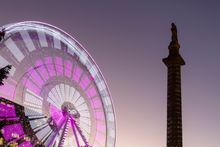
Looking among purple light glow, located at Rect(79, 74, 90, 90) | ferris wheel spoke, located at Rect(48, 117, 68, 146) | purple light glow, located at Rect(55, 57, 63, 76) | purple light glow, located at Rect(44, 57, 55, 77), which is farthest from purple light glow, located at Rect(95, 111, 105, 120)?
purple light glow, located at Rect(44, 57, 55, 77)

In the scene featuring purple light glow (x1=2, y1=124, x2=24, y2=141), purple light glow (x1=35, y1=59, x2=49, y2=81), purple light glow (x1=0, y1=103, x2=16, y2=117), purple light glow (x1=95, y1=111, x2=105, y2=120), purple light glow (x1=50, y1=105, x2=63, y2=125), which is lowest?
purple light glow (x1=2, y1=124, x2=24, y2=141)

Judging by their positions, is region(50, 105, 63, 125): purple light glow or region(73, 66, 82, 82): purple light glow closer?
region(50, 105, 63, 125): purple light glow

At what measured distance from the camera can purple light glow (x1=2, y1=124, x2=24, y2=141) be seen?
56.5ft

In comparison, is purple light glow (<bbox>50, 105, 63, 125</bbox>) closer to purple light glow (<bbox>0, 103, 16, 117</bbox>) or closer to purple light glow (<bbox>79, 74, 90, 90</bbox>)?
purple light glow (<bbox>0, 103, 16, 117</bbox>)

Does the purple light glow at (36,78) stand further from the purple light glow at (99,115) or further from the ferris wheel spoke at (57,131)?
the purple light glow at (99,115)

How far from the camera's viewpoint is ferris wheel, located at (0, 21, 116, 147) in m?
17.9

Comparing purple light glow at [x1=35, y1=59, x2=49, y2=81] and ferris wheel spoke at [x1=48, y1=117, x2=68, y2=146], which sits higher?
purple light glow at [x1=35, y1=59, x2=49, y2=81]

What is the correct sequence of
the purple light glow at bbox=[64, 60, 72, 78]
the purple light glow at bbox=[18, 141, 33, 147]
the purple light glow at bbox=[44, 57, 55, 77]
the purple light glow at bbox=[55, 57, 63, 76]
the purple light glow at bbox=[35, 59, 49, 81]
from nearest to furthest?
the purple light glow at bbox=[18, 141, 33, 147]
the purple light glow at bbox=[35, 59, 49, 81]
the purple light glow at bbox=[44, 57, 55, 77]
the purple light glow at bbox=[55, 57, 63, 76]
the purple light glow at bbox=[64, 60, 72, 78]

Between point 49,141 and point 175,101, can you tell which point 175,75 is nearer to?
point 175,101

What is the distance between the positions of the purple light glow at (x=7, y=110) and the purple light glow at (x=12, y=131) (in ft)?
1.57

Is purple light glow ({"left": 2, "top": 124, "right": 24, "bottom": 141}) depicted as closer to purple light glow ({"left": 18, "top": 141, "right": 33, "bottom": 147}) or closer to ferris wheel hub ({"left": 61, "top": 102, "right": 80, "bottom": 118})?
purple light glow ({"left": 18, "top": 141, "right": 33, "bottom": 147})

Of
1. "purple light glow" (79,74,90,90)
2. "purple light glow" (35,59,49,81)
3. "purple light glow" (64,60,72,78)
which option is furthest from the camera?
"purple light glow" (79,74,90,90)

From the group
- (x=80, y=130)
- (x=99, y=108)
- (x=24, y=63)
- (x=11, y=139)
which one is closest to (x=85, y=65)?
(x=99, y=108)

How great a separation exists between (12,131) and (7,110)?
0.92 meters
